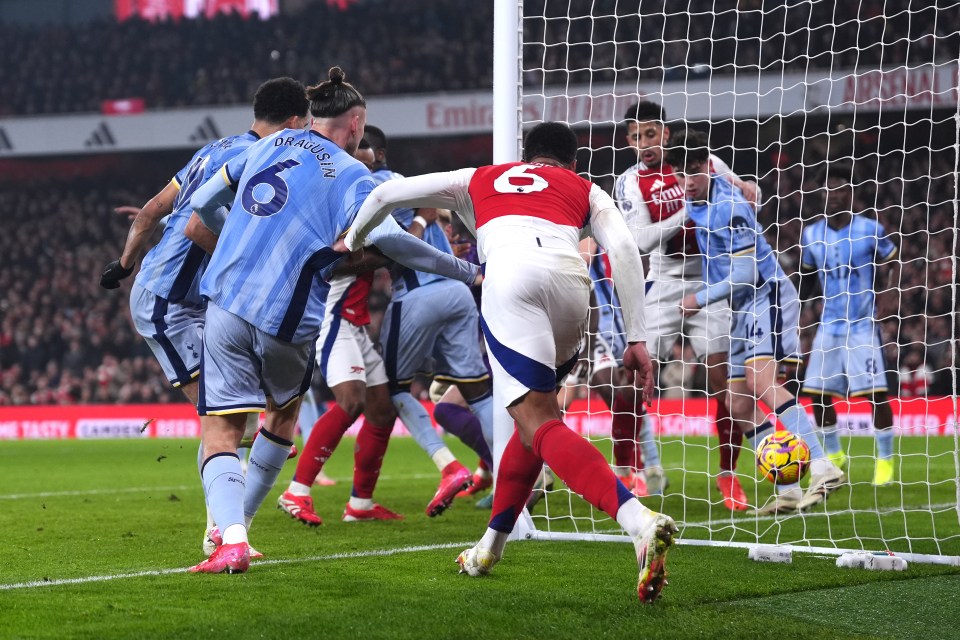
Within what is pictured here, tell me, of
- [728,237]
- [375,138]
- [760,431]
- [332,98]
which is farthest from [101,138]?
[332,98]

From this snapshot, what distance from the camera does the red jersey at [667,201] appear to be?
22.6 ft

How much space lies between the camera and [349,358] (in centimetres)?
649

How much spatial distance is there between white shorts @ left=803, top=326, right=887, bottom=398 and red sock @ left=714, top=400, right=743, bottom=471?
1.31 m

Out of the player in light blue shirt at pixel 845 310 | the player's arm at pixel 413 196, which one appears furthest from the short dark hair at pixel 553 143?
the player in light blue shirt at pixel 845 310

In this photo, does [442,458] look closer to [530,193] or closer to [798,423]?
[798,423]

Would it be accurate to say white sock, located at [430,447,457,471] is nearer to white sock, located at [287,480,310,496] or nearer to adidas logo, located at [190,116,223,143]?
white sock, located at [287,480,310,496]

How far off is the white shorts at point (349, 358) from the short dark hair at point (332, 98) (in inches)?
78.8

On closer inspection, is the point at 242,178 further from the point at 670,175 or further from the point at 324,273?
the point at 670,175

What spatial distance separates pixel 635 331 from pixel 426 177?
983 mm

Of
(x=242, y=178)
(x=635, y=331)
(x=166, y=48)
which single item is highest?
(x=242, y=178)

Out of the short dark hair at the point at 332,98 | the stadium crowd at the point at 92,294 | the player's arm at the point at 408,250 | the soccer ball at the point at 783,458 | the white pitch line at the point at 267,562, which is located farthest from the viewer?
the stadium crowd at the point at 92,294

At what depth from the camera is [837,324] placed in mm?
9414

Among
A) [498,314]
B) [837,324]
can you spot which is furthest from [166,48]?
[498,314]

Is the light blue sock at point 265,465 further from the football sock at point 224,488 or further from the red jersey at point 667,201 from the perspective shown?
the red jersey at point 667,201
